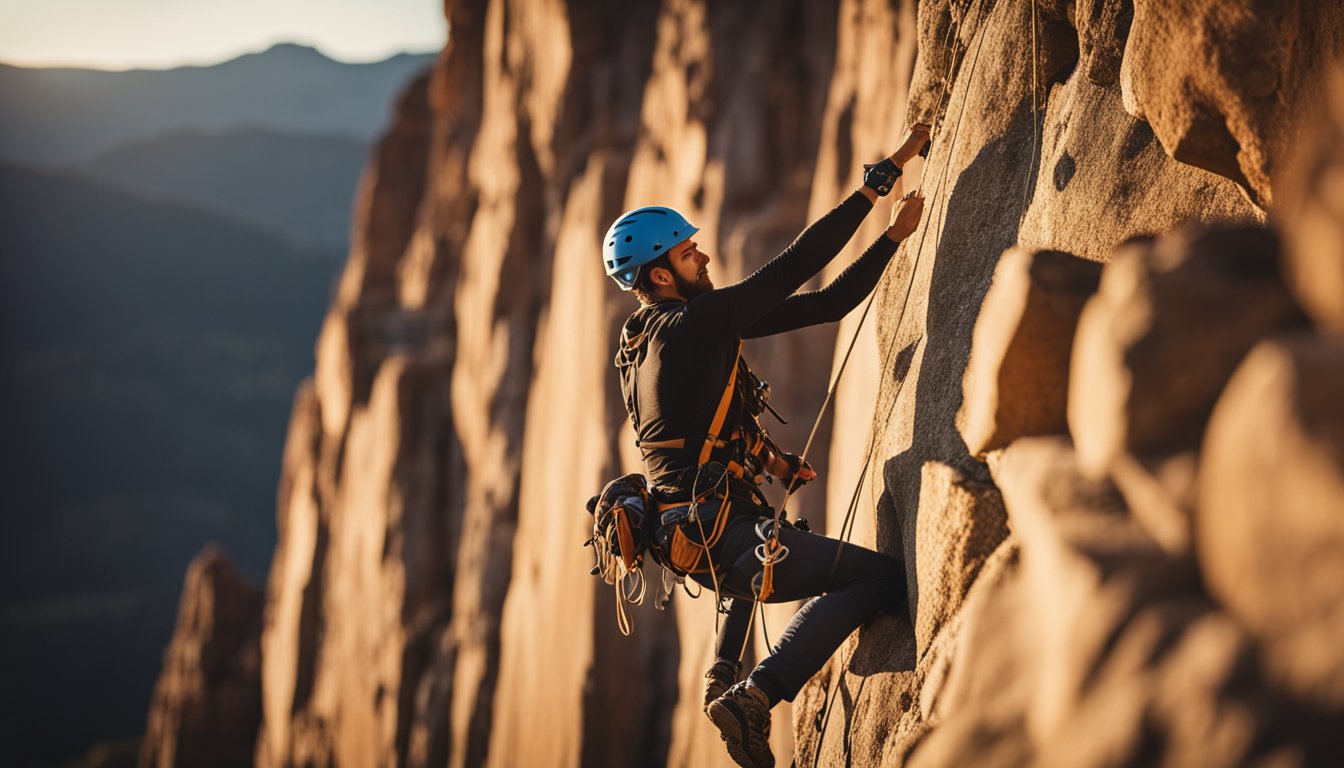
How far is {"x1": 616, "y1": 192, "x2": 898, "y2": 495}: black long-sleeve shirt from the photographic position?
4652 millimetres

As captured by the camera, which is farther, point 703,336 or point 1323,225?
point 703,336

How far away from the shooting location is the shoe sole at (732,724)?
4.52 meters

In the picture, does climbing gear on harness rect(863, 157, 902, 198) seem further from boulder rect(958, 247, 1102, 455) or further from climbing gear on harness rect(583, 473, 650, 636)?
climbing gear on harness rect(583, 473, 650, 636)

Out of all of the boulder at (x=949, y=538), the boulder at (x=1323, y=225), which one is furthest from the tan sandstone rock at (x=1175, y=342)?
the boulder at (x=949, y=538)

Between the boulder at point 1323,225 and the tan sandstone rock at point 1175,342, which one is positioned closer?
the boulder at point 1323,225

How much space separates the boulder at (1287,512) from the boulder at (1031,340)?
100 cm

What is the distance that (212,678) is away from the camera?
28594mm

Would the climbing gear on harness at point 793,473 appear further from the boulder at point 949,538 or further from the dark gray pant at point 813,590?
the boulder at point 949,538

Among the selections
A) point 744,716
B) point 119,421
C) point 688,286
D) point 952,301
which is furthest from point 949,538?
point 119,421

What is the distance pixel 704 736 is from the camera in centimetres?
1036

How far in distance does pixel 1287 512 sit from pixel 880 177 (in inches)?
124

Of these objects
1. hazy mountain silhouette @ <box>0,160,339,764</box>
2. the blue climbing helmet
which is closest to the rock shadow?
the blue climbing helmet

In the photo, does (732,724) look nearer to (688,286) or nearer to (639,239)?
(688,286)

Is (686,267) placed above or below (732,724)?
above
